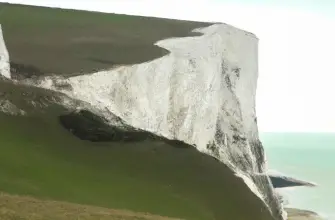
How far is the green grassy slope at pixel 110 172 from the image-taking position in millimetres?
18438

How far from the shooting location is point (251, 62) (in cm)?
2845

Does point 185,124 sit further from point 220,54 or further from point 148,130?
point 220,54

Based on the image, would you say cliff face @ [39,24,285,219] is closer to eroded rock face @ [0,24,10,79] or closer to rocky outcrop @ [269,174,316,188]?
eroded rock face @ [0,24,10,79]

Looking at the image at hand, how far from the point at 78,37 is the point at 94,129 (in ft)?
17.6

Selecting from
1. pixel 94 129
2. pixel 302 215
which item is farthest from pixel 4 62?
pixel 302 215

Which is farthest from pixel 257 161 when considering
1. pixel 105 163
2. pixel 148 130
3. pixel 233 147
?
pixel 105 163

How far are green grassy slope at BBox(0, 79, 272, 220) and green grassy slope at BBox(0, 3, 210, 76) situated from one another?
6.47 ft

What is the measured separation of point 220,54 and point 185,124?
4559mm

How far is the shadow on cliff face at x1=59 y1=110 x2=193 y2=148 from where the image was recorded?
837 inches

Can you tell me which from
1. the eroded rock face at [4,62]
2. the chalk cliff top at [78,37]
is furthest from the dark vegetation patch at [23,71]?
the eroded rock face at [4,62]

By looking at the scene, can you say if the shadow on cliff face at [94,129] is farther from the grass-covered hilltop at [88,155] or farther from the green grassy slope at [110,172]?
the green grassy slope at [110,172]

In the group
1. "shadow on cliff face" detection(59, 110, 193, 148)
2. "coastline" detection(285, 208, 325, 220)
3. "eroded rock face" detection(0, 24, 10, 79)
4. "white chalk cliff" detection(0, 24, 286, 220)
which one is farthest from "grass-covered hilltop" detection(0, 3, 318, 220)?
"coastline" detection(285, 208, 325, 220)

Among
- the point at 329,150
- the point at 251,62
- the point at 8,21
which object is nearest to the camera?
the point at 8,21

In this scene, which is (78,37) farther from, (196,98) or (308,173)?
(308,173)
